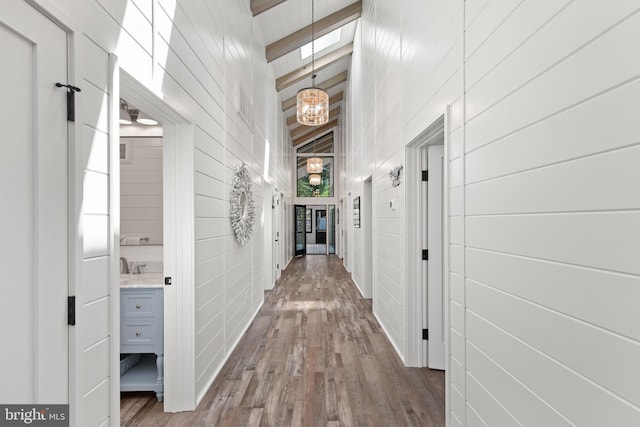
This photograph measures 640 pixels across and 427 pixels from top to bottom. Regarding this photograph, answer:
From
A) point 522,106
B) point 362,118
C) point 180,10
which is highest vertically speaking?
point 362,118

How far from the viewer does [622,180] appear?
0.88 m

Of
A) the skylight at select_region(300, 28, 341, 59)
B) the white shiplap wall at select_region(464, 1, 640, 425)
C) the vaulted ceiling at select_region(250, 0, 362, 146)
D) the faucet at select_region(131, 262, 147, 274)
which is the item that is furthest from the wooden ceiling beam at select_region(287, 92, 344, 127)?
the white shiplap wall at select_region(464, 1, 640, 425)

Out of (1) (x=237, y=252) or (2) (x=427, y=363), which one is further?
(1) (x=237, y=252)

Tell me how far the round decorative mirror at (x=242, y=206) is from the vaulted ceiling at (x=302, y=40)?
7.79 feet

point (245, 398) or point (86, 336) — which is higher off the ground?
point (86, 336)

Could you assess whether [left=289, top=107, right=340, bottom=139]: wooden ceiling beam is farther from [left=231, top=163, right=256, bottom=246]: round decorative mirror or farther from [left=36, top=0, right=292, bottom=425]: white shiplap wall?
[left=231, top=163, right=256, bottom=246]: round decorative mirror

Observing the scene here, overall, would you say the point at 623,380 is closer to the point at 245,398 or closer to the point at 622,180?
the point at 622,180

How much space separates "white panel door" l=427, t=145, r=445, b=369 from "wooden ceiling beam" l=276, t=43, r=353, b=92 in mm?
5066

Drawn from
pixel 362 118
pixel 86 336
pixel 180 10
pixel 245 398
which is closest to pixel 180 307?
pixel 245 398

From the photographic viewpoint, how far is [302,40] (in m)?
5.73

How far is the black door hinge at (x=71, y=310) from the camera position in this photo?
1216 mm

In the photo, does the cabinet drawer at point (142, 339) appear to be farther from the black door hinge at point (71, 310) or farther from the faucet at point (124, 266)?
the black door hinge at point (71, 310)

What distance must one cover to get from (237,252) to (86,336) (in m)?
2.43

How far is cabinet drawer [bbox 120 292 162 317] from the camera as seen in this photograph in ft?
8.03
